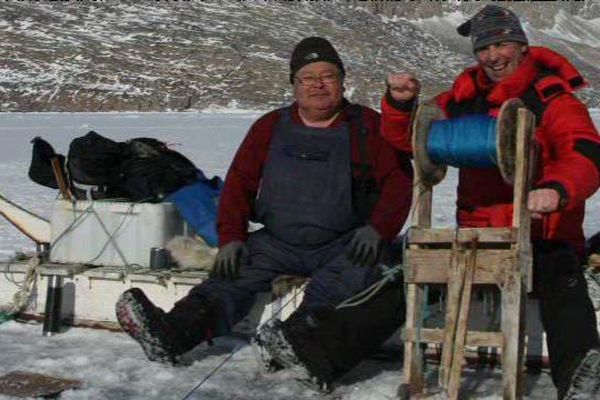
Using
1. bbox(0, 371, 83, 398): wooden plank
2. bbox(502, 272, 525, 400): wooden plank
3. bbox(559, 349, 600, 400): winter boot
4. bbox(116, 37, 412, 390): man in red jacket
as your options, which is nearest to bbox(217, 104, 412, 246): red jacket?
bbox(116, 37, 412, 390): man in red jacket

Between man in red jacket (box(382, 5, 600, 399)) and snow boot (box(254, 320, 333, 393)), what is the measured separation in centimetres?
88

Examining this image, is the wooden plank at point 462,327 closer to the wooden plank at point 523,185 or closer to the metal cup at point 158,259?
the wooden plank at point 523,185

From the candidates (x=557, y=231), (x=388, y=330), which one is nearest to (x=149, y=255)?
(x=388, y=330)

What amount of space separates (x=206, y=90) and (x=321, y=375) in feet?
272

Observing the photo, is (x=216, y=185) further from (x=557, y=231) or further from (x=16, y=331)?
(x=557, y=231)

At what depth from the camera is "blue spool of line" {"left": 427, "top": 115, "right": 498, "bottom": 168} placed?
341 centimetres

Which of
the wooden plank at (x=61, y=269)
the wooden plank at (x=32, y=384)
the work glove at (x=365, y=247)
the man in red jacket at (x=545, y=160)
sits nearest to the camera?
the man in red jacket at (x=545, y=160)

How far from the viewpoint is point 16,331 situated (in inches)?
183

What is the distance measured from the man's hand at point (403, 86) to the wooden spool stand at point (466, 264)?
10 cm

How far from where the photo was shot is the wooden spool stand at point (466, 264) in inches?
131

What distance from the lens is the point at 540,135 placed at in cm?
369

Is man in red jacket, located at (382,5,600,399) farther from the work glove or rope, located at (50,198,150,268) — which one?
rope, located at (50,198,150,268)

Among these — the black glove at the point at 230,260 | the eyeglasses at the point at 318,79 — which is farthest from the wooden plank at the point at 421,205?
the black glove at the point at 230,260

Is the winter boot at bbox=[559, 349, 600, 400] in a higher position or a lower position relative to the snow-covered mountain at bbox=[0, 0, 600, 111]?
lower
